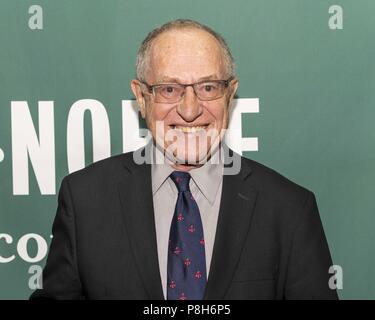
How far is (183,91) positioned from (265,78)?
47 cm

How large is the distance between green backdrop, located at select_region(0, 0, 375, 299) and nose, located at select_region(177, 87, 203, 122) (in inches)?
16.6

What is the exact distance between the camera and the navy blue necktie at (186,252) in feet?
4.99

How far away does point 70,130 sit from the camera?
76.9 inches

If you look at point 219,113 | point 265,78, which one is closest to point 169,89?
point 219,113

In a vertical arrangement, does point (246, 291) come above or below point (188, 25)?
below

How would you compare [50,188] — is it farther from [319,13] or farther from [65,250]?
[319,13]

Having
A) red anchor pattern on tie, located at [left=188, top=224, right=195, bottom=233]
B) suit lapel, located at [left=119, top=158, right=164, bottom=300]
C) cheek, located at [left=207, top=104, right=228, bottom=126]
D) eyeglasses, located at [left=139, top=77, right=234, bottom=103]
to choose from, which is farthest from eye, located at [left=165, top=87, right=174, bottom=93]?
red anchor pattern on tie, located at [left=188, top=224, right=195, bottom=233]

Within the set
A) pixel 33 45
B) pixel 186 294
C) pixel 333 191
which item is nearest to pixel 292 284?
pixel 186 294

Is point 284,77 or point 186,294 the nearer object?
point 186,294

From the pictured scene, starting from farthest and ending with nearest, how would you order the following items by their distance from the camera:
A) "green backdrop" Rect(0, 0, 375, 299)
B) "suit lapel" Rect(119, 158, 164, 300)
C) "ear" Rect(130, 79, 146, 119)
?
"green backdrop" Rect(0, 0, 375, 299) → "ear" Rect(130, 79, 146, 119) → "suit lapel" Rect(119, 158, 164, 300)

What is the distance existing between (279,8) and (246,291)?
89cm

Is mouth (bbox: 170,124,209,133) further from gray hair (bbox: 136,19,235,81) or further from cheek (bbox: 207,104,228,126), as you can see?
gray hair (bbox: 136,19,235,81)

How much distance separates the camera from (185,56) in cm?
154

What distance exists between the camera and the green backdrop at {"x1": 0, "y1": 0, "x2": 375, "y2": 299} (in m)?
1.91
